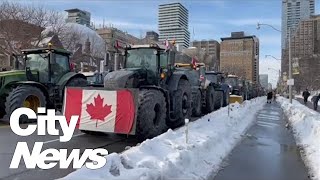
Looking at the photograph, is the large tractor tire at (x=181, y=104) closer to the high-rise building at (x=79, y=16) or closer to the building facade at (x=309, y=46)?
the building facade at (x=309, y=46)

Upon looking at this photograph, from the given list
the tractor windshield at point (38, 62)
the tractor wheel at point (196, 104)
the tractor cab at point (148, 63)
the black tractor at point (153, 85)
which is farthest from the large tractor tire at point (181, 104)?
the tractor windshield at point (38, 62)

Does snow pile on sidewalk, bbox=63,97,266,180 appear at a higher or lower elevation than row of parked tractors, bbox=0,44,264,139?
lower

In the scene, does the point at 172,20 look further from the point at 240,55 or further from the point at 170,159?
the point at 240,55

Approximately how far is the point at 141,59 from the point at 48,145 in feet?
15.6

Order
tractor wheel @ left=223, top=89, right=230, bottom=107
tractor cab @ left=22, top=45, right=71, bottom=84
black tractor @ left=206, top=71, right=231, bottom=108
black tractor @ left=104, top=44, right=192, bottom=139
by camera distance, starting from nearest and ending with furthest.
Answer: black tractor @ left=104, top=44, right=192, bottom=139, tractor cab @ left=22, top=45, right=71, bottom=84, black tractor @ left=206, top=71, right=231, bottom=108, tractor wheel @ left=223, top=89, right=230, bottom=107

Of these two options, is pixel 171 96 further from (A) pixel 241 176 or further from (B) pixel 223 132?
(A) pixel 241 176

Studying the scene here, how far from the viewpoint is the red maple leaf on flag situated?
11.6 meters

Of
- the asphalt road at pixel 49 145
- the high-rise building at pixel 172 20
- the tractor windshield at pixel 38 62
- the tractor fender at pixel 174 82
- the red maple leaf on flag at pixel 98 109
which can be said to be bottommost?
the asphalt road at pixel 49 145

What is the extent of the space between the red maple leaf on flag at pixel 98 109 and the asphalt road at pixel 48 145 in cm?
75

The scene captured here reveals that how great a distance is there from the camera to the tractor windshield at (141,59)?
14.1 metres

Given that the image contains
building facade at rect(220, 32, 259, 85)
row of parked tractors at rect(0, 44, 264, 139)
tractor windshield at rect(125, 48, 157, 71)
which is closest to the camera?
row of parked tractors at rect(0, 44, 264, 139)

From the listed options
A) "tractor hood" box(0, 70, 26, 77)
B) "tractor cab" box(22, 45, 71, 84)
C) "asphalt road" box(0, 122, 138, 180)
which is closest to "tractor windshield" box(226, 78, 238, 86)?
"tractor cab" box(22, 45, 71, 84)

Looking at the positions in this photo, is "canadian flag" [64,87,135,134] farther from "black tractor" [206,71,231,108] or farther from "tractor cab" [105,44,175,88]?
"black tractor" [206,71,231,108]

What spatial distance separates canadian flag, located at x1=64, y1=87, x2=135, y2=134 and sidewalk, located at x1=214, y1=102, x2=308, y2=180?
115 inches
